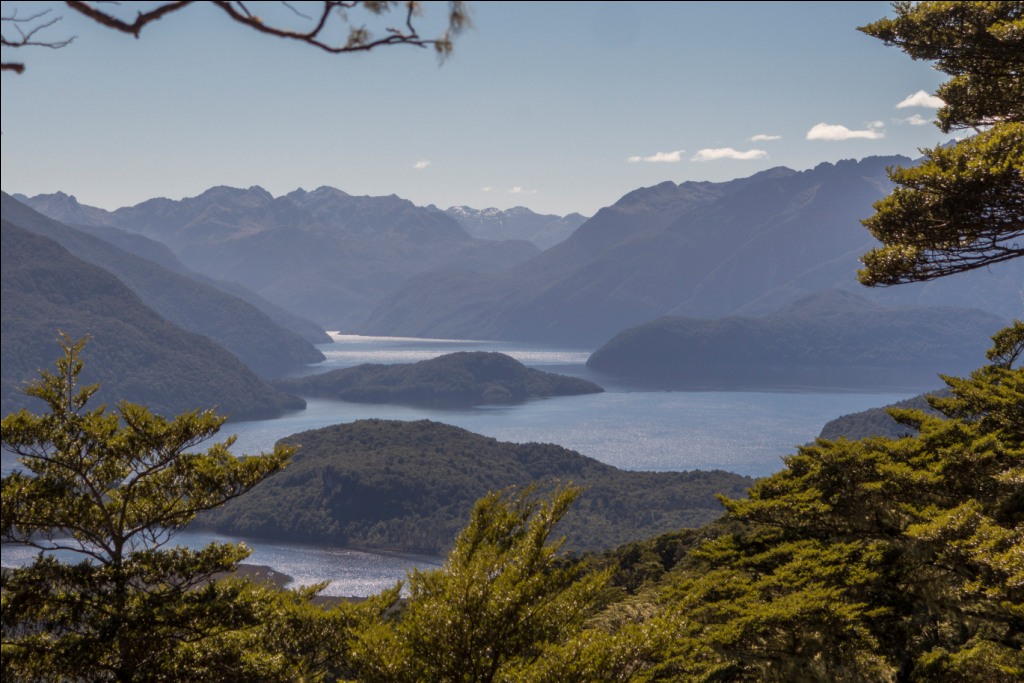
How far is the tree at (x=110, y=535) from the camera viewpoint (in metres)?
13.1

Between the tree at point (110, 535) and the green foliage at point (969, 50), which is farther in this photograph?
the green foliage at point (969, 50)

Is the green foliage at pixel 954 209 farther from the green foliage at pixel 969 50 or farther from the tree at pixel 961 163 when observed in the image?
the green foliage at pixel 969 50

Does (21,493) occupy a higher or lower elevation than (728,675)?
higher

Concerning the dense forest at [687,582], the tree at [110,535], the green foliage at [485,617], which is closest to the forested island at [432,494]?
the dense forest at [687,582]

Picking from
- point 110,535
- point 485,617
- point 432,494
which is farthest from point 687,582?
point 432,494

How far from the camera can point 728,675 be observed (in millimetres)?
15977

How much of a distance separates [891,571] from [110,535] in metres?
15.0

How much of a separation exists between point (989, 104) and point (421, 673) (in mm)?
17146

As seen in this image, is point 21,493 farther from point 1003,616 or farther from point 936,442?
point 936,442

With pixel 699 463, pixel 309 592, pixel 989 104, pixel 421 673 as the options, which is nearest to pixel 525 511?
pixel 421 673

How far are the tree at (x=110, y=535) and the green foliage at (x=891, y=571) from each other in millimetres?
8426

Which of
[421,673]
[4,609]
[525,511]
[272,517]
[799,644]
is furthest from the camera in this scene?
[272,517]

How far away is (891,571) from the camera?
15961mm

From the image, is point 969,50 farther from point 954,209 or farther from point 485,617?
point 485,617
